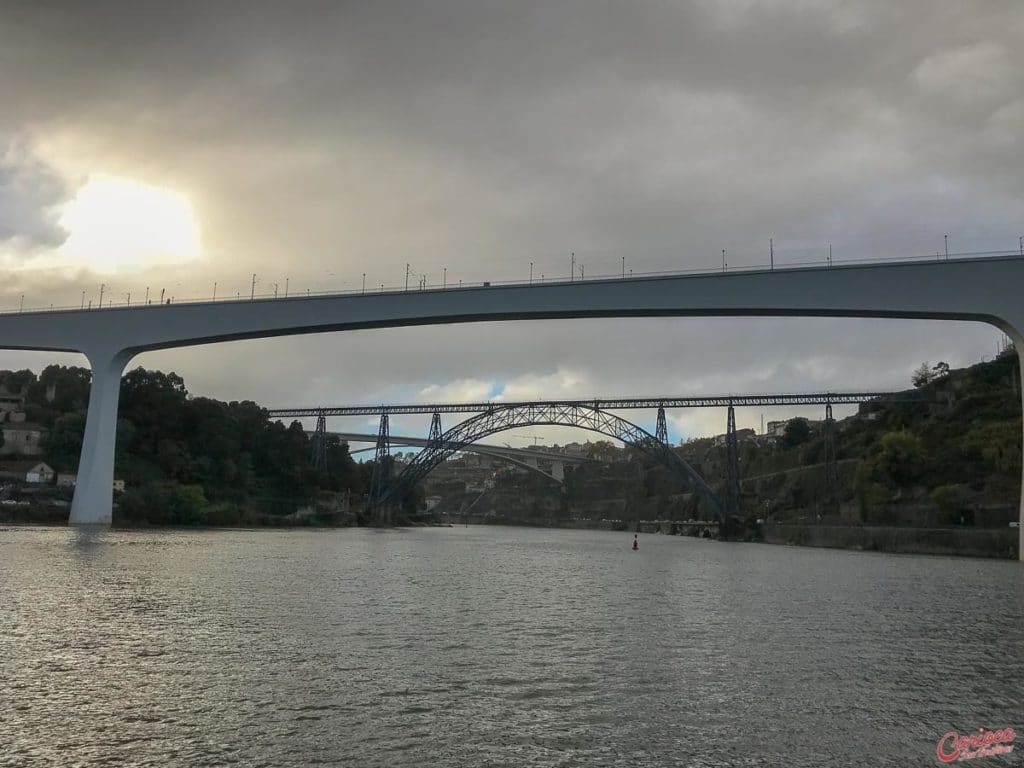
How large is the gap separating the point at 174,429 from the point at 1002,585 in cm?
5562

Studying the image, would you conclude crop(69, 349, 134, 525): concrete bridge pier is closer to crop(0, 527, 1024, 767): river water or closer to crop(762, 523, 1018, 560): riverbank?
crop(0, 527, 1024, 767): river water

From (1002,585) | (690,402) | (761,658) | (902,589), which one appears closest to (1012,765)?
(761,658)

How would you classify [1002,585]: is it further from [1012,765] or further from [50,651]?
[50,651]

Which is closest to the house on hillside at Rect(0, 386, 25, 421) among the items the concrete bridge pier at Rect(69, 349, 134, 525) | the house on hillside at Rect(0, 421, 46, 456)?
the house on hillside at Rect(0, 421, 46, 456)

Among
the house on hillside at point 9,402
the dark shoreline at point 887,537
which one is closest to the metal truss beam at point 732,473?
the dark shoreline at point 887,537

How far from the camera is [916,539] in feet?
135

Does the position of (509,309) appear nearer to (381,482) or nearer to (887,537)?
(887,537)

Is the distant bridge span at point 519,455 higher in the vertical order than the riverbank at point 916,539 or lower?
higher

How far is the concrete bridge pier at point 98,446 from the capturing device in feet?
140

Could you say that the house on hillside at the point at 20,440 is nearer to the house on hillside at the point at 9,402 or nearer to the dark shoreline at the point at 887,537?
the house on hillside at the point at 9,402

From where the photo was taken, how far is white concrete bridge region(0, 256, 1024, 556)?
31672mm

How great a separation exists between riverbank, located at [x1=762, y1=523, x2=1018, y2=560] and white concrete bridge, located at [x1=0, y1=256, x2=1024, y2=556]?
5547 mm

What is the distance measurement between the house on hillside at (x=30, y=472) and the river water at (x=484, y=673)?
39784mm

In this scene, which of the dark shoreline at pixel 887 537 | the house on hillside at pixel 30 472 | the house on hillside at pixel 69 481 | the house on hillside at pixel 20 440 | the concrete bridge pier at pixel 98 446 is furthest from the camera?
the house on hillside at pixel 20 440
